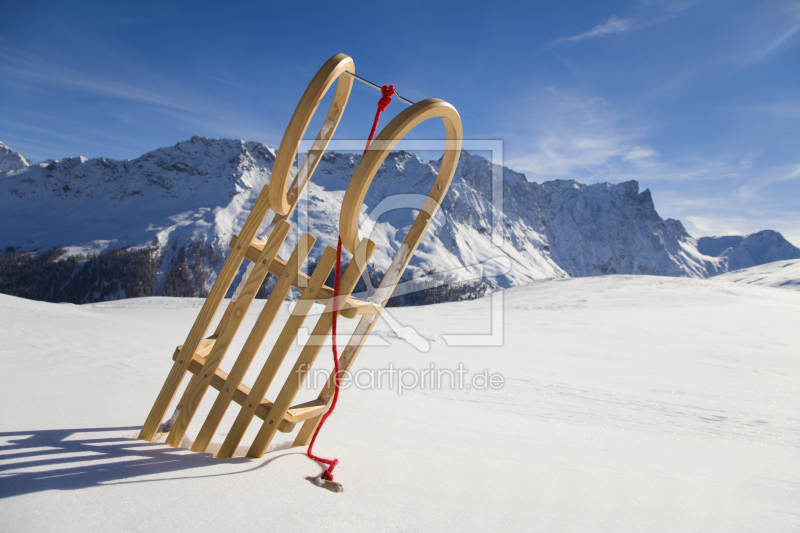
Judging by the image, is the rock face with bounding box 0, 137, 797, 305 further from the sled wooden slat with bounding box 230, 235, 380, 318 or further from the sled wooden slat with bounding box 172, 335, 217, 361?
the sled wooden slat with bounding box 230, 235, 380, 318

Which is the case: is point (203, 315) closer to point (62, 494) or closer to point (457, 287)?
point (62, 494)

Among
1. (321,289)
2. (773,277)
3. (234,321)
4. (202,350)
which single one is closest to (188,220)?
(202,350)

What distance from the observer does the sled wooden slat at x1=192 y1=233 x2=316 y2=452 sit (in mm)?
1999

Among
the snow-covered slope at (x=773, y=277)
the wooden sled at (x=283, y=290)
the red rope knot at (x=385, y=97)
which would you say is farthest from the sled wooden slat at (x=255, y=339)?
the snow-covered slope at (x=773, y=277)

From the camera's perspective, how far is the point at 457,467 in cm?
224

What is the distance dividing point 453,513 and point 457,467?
537mm

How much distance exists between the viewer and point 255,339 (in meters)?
2.00

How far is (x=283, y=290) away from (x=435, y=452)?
143 cm

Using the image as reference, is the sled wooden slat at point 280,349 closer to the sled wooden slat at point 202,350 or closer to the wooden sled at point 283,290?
the wooden sled at point 283,290

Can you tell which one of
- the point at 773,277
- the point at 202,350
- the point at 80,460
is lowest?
the point at 80,460

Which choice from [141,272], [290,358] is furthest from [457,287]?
[290,358]

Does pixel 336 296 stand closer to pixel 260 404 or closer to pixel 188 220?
pixel 260 404

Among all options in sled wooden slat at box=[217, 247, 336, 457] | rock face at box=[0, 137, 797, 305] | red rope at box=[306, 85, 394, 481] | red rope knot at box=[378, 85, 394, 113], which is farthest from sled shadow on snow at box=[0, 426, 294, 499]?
rock face at box=[0, 137, 797, 305]

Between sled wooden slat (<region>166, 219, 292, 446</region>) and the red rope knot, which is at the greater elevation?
the red rope knot
